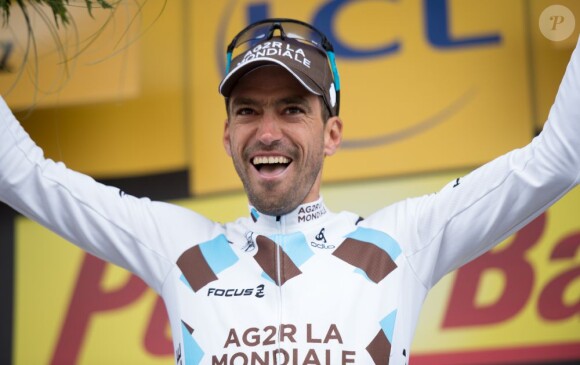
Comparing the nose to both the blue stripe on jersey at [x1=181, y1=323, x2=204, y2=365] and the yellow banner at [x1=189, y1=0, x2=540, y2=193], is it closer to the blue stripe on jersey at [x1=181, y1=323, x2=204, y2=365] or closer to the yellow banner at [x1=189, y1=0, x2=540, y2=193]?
the blue stripe on jersey at [x1=181, y1=323, x2=204, y2=365]

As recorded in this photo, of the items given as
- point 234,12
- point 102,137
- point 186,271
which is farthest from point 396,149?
point 186,271

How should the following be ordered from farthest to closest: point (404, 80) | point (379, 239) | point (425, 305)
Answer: point (404, 80) < point (425, 305) < point (379, 239)

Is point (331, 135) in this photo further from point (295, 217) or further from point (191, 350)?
point (191, 350)

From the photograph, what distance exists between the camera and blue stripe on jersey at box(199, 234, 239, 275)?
199cm

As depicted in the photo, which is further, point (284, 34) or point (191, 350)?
point (284, 34)

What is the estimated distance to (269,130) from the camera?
1.98 m

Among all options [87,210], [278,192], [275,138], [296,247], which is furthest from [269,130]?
[87,210]

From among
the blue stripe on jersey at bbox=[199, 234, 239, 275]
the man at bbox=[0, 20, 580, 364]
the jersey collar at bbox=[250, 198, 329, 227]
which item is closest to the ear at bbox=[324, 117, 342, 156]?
the man at bbox=[0, 20, 580, 364]

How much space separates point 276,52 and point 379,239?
452mm

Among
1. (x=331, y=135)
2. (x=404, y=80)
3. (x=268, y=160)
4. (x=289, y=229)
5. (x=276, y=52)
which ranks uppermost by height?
(x=404, y=80)

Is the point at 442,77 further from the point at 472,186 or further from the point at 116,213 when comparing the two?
the point at 116,213

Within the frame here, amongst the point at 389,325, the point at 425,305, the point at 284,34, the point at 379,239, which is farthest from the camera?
the point at 425,305

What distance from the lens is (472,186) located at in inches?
74.9

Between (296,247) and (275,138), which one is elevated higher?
(275,138)
